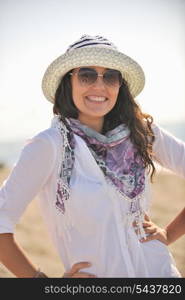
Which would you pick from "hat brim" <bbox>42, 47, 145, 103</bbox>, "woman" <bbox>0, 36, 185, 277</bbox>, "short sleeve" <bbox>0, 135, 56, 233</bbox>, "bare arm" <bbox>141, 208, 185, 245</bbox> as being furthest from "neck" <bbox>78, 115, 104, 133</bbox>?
"bare arm" <bbox>141, 208, 185, 245</bbox>

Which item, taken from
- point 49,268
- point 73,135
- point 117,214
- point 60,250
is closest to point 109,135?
point 73,135

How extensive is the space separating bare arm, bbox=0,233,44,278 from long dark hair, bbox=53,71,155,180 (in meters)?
0.72

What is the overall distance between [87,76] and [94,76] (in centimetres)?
4

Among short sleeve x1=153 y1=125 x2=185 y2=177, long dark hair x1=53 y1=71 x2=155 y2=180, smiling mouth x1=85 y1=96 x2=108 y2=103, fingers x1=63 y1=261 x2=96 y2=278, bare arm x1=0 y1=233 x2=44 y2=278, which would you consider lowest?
fingers x1=63 y1=261 x2=96 y2=278

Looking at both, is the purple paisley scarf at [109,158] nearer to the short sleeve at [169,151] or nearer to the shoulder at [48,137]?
the shoulder at [48,137]

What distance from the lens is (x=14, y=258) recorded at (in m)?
2.55

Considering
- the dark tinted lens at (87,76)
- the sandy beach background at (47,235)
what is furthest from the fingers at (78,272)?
the sandy beach background at (47,235)

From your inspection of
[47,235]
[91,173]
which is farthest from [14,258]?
[47,235]

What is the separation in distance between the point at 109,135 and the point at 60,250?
70 centimetres

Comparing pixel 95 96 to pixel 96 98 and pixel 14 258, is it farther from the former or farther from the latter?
pixel 14 258

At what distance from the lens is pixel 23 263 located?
2570mm

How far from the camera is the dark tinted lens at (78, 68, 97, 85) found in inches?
110

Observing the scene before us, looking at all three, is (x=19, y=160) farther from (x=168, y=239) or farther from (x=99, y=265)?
(x=168, y=239)

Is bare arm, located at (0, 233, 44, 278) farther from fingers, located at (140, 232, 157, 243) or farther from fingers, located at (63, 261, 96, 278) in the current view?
fingers, located at (140, 232, 157, 243)
